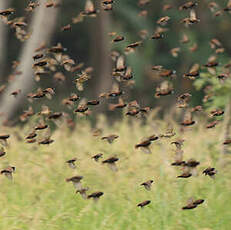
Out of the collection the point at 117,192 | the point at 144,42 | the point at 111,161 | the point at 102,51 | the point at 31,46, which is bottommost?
the point at 144,42

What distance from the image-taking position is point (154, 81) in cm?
1902

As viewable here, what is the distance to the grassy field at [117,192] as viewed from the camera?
16.9ft

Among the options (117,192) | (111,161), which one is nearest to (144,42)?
(117,192)

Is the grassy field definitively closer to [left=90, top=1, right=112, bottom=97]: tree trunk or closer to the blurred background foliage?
[left=90, top=1, right=112, bottom=97]: tree trunk

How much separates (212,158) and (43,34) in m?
7.21

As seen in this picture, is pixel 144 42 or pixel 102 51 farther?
pixel 144 42

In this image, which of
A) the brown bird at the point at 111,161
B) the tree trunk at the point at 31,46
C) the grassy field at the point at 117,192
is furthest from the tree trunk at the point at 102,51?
the brown bird at the point at 111,161

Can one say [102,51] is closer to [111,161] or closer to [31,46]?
[31,46]

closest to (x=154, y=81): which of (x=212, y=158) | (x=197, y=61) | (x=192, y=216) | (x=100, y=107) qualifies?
(x=197, y=61)

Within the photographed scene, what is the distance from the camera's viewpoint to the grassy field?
5145mm

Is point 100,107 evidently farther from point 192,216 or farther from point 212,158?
point 192,216

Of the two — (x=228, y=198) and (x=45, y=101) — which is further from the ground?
(x=228, y=198)

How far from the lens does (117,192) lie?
245 inches

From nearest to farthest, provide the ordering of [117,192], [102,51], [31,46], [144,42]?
[117,192] < [31,46] < [102,51] < [144,42]
